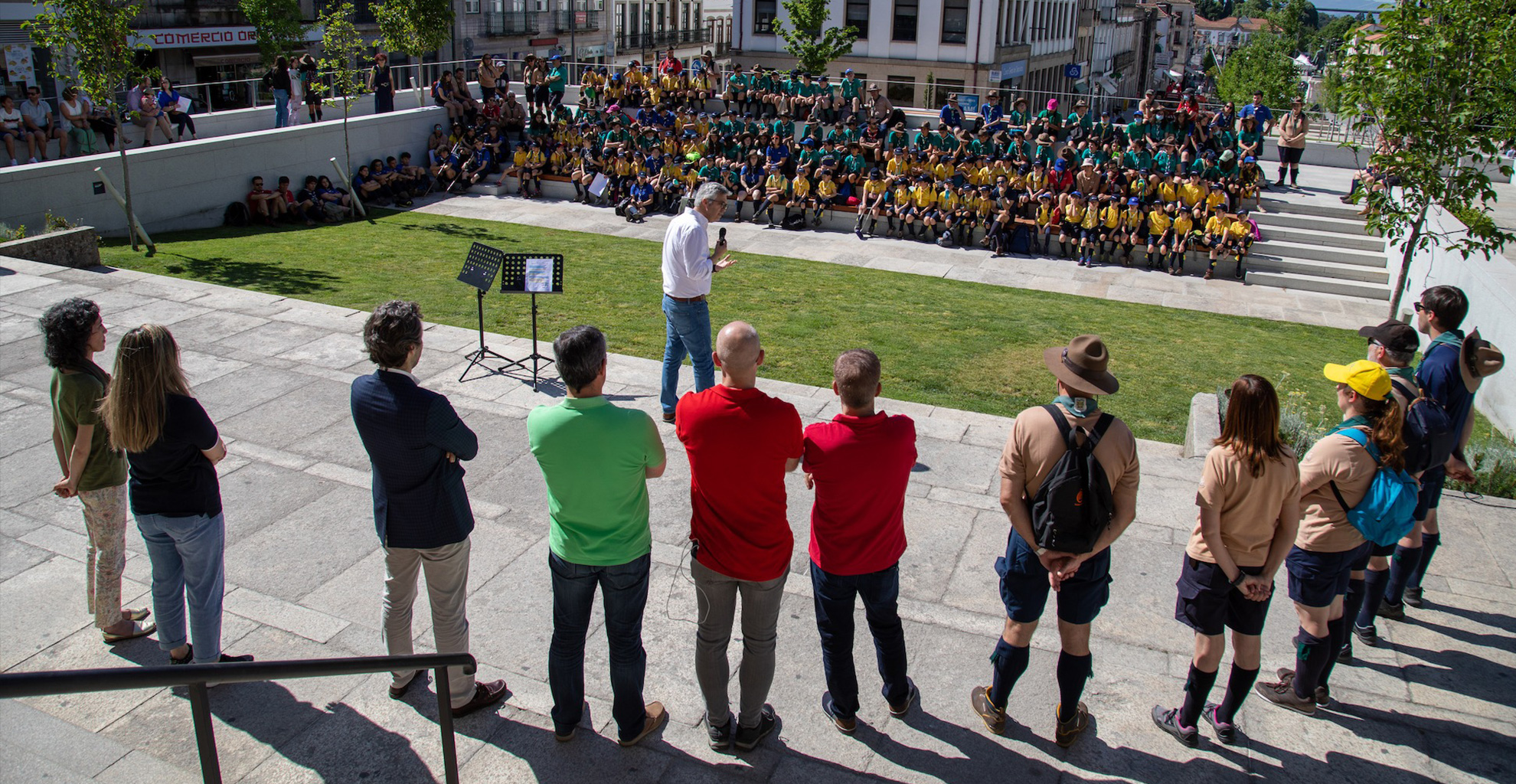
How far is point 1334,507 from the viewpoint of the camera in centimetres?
444

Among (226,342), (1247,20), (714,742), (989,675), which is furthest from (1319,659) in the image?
(1247,20)

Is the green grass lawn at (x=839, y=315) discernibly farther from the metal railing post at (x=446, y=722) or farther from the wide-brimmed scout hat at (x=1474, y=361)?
the metal railing post at (x=446, y=722)

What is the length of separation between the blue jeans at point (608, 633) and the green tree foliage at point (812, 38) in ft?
114

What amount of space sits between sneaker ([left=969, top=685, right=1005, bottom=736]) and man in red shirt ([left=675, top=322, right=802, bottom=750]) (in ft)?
3.34

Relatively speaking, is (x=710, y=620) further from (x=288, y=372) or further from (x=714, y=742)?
(x=288, y=372)

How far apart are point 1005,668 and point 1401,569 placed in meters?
2.65

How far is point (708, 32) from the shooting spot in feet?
231

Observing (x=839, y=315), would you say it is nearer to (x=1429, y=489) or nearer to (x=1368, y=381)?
(x=1429, y=489)

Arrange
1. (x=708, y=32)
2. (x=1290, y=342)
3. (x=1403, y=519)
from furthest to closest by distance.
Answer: (x=708, y=32) < (x=1290, y=342) < (x=1403, y=519)

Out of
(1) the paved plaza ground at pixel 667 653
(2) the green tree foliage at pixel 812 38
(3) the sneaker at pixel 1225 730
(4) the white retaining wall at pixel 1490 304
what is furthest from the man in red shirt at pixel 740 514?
(2) the green tree foliage at pixel 812 38

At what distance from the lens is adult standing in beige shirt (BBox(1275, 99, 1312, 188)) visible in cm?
2056

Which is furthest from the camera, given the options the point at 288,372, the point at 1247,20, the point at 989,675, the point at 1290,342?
the point at 1247,20

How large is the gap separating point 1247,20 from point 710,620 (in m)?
210

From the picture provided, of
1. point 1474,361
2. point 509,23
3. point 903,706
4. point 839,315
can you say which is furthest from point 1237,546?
point 509,23
